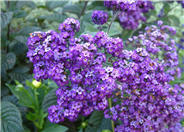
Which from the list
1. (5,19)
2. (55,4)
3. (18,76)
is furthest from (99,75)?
(55,4)

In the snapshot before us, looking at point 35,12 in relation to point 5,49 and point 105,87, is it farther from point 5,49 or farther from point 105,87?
point 105,87

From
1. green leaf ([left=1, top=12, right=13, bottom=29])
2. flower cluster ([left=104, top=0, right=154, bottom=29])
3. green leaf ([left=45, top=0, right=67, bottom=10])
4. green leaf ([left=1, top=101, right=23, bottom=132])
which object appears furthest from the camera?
green leaf ([left=45, top=0, right=67, bottom=10])

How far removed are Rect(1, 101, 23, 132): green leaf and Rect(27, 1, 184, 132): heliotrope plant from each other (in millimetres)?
441

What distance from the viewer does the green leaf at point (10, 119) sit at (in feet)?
4.52

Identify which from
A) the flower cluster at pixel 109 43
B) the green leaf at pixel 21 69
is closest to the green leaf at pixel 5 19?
the green leaf at pixel 21 69

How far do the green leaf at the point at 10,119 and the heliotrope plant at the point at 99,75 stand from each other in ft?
1.45

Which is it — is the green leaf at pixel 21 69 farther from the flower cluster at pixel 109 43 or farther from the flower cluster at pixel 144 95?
the flower cluster at pixel 109 43

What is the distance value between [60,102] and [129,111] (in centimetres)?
38

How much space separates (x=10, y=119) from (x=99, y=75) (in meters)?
0.77

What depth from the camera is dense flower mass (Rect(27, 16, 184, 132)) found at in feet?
3.19

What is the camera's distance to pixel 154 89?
110cm

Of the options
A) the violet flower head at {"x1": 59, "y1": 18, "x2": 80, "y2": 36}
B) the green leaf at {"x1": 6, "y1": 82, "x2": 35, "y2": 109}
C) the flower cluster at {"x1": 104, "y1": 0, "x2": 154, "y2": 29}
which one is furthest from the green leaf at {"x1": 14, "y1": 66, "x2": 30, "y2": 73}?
the violet flower head at {"x1": 59, "y1": 18, "x2": 80, "y2": 36}

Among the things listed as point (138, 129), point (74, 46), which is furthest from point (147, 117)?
point (74, 46)

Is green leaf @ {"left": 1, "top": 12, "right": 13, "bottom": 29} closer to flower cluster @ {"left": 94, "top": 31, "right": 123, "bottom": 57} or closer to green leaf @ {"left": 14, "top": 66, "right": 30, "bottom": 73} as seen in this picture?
green leaf @ {"left": 14, "top": 66, "right": 30, "bottom": 73}
